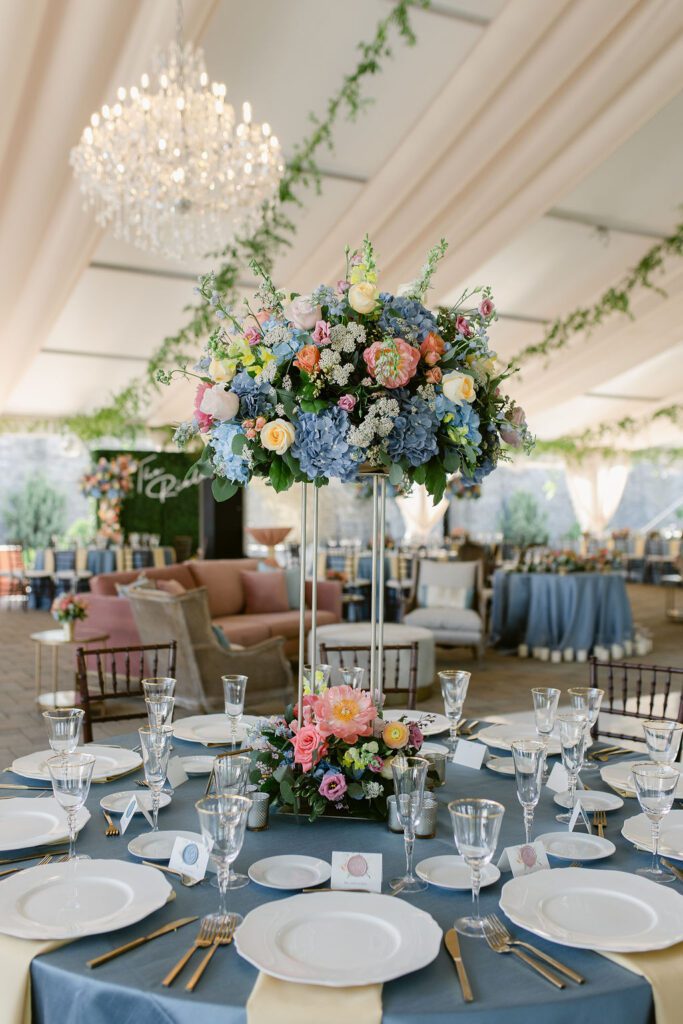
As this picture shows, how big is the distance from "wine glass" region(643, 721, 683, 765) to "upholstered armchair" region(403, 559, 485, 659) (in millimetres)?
5484

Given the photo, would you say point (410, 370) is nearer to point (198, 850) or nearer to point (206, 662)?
point (198, 850)

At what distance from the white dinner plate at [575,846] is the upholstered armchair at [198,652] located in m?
3.62

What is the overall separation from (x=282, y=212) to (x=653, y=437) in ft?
30.3

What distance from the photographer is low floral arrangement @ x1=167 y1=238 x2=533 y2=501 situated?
5.72 feet

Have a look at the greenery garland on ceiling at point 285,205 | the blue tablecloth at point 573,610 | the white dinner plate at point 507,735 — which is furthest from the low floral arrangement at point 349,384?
the blue tablecloth at point 573,610

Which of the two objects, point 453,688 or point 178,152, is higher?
point 178,152

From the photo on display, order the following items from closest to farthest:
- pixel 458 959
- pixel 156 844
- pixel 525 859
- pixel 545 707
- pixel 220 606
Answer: pixel 458 959 < pixel 525 859 < pixel 156 844 < pixel 545 707 < pixel 220 606

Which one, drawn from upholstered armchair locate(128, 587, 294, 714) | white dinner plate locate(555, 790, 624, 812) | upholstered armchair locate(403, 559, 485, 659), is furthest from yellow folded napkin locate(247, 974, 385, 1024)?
upholstered armchair locate(403, 559, 485, 659)

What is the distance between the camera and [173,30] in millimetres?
4719

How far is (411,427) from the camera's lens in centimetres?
179

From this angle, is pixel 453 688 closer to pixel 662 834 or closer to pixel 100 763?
pixel 662 834

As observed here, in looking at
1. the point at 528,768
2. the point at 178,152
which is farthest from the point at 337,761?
the point at 178,152

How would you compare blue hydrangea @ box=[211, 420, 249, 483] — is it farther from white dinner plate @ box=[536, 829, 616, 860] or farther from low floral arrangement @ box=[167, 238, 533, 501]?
white dinner plate @ box=[536, 829, 616, 860]

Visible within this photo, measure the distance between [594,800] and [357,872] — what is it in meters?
0.73
